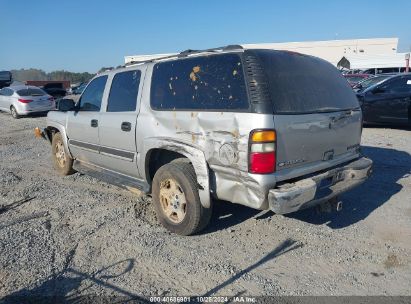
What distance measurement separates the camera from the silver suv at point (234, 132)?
3.29m

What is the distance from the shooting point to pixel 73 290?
310 centimetres

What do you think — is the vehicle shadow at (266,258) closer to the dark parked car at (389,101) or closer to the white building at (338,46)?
the dark parked car at (389,101)

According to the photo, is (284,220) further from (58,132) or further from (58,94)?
(58,94)

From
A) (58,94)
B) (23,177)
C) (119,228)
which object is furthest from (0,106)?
(119,228)

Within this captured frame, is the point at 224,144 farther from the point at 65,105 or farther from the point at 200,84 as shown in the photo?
the point at 65,105

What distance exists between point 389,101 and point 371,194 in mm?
5823

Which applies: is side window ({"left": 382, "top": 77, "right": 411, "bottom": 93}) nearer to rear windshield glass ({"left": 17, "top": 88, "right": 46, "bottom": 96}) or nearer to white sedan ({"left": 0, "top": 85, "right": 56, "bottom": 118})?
white sedan ({"left": 0, "top": 85, "right": 56, "bottom": 118})

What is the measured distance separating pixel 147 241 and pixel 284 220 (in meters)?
1.64

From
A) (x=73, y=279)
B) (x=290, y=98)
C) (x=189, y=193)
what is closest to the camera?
(x=73, y=279)

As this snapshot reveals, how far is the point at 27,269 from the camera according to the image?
135 inches

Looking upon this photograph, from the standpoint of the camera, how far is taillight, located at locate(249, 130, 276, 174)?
10.5 feet

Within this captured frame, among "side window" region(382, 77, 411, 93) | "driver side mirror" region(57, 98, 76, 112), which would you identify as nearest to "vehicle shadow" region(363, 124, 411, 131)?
"side window" region(382, 77, 411, 93)

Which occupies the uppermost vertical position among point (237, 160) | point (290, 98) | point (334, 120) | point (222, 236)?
point (290, 98)

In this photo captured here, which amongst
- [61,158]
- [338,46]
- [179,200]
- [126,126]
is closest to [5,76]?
[61,158]
